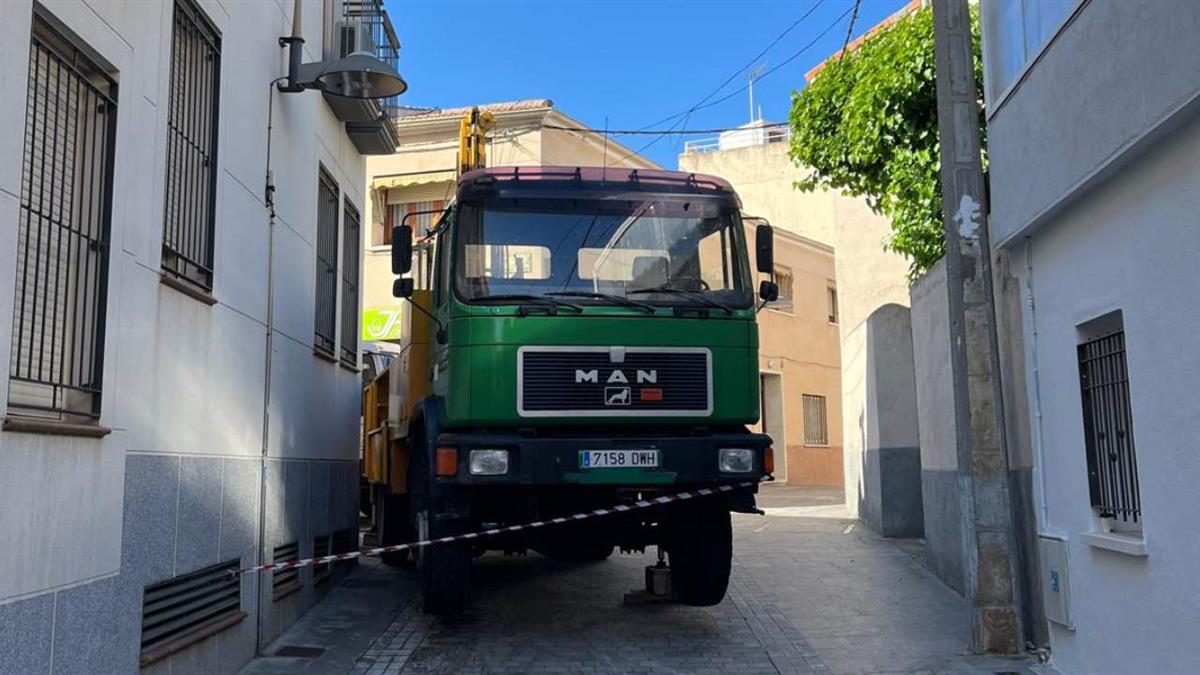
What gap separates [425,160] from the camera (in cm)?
2103

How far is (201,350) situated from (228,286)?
70 cm

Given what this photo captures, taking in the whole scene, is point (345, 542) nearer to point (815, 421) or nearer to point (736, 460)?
point (736, 460)

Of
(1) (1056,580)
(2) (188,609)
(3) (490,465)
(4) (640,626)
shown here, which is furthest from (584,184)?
(1) (1056,580)

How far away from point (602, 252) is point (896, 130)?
16.0 feet

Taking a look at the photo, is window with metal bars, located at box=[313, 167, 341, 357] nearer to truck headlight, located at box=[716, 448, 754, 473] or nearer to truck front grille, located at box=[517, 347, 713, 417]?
truck front grille, located at box=[517, 347, 713, 417]

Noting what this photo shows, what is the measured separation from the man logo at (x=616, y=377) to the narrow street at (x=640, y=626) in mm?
1883

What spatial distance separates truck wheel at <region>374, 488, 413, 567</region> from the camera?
1016 cm

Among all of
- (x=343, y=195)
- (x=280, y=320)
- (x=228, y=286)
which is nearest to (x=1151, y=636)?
(x=228, y=286)

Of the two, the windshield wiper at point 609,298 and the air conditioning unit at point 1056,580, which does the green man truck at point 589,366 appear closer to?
the windshield wiper at point 609,298

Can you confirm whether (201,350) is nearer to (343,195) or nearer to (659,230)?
(659,230)

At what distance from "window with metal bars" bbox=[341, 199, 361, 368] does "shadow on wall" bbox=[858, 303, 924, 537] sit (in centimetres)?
648

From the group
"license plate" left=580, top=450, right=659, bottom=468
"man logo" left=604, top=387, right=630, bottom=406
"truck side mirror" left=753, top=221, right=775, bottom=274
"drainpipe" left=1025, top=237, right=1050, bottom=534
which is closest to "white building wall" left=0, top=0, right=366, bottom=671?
"license plate" left=580, top=450, right=659, bottom=468

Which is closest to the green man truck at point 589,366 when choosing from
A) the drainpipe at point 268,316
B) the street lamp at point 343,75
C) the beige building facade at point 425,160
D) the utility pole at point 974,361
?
the drainpipe at point 268,316

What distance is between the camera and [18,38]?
13.0 ft
